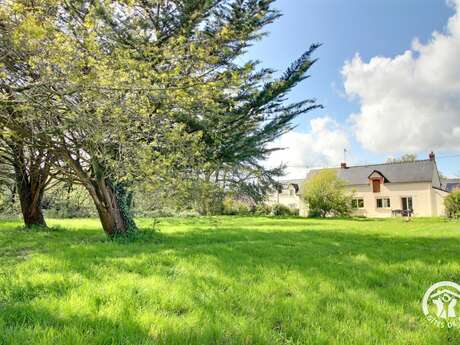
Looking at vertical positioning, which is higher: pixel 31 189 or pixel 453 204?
pixel 31 189

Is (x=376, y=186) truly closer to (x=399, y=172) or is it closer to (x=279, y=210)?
(x=399, y=172)

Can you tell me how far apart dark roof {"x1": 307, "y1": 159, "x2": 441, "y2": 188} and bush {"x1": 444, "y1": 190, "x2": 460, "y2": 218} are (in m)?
9.78

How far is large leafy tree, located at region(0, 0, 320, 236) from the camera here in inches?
190

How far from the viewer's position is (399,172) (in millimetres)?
34844

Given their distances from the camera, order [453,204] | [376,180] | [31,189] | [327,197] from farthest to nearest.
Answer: [376,180]
[327,197]
[453,204]
[31,189]

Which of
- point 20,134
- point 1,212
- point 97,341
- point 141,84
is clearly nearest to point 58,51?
point 141,84

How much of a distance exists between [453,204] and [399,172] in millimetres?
11829

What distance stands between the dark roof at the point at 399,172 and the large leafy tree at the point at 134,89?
29.2 m

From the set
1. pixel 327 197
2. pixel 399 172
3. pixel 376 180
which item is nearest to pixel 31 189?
pixel 327 197

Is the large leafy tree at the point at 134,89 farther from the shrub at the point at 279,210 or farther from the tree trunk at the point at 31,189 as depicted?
the shrub at the point at 279,210

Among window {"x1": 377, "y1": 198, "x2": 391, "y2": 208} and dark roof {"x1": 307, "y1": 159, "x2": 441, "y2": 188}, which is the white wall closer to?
window {"x1": 377, "y1": 198, "x2": 391, "y2": 208}

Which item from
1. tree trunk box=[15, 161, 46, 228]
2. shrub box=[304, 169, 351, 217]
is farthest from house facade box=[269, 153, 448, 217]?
tree trunk box=[15, 161, 46, 228]

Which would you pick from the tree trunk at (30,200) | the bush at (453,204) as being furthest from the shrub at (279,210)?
the tree trunk at (30,200)

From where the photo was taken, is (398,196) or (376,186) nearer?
(398,196)
